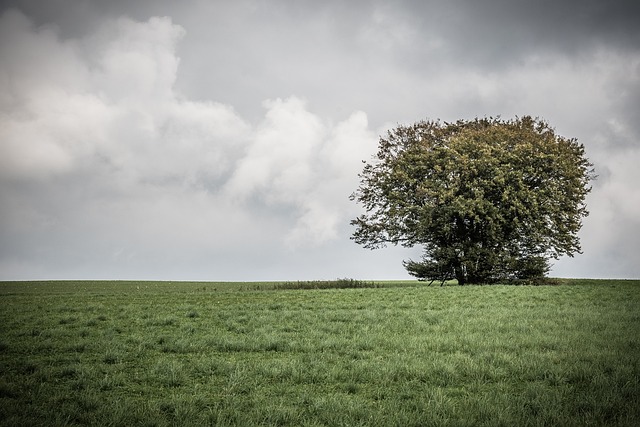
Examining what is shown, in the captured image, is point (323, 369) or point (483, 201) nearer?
point (323, 369)

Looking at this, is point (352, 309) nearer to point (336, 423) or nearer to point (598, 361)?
point (598, 361)

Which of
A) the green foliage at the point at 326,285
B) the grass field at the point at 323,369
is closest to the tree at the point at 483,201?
the green foliage at the point at 326,285

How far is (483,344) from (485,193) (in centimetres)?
3163

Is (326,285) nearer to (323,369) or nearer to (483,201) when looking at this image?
(483,201)

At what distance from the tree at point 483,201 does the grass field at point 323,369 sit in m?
22.6

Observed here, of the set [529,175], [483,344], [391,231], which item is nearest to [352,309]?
[483,344]

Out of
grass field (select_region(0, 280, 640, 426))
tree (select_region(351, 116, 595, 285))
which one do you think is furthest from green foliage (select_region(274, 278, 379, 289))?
grass field (select_region(0, 280, 640, 426))

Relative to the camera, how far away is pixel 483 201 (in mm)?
39375

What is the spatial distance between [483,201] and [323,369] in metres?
32.3

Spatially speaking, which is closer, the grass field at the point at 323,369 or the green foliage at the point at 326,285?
the grass field at the point at 323,369

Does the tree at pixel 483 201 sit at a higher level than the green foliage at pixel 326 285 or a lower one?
higher

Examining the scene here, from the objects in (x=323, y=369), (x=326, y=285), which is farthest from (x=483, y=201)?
(x=323, y=369)

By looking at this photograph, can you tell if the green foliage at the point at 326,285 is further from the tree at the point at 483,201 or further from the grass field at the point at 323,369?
the grass field at the point at 323,369

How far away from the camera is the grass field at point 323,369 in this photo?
25.6 ft
